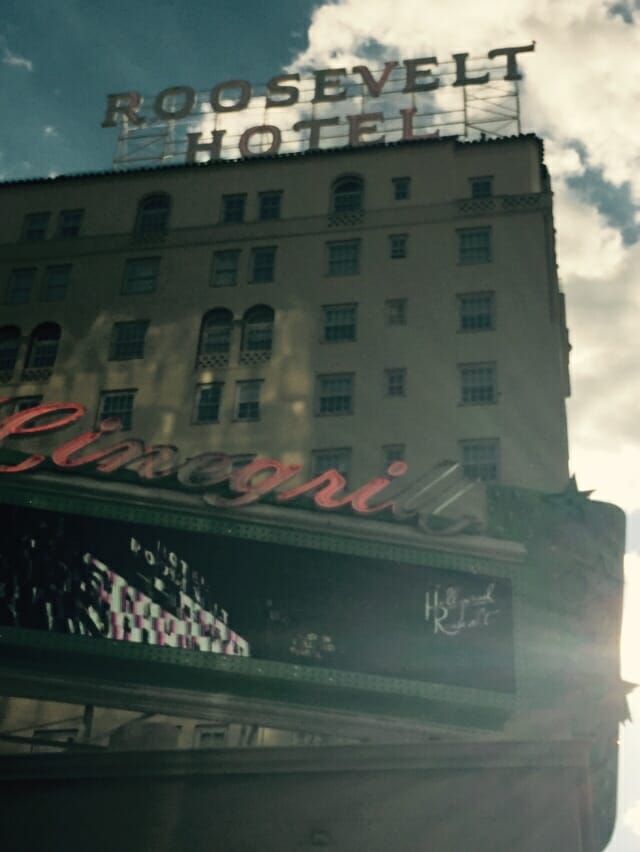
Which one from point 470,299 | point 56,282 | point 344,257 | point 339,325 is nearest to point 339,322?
point 339,325

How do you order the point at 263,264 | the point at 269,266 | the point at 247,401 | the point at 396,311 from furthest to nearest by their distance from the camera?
the point at 263,264 < the point at 269,266 < the point at 396,311 < the point at 247,401

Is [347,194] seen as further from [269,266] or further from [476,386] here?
[476,386]

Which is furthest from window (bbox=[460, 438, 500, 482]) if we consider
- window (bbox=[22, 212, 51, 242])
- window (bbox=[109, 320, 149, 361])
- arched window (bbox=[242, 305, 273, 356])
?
window (bbox=[22, 212, 51, 242])

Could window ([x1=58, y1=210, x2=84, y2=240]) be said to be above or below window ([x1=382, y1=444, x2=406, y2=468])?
above

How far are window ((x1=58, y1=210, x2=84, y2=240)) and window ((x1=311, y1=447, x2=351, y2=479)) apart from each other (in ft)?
64.4

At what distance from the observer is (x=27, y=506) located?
1316 inches

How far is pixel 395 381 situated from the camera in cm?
4594

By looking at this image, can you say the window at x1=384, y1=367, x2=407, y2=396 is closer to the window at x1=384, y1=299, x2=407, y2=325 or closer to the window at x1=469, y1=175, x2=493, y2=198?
the window at x1=384, y1=299, x2=407, y2=325

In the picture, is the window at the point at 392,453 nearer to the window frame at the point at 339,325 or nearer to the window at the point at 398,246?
the window frame at the point at 339,325

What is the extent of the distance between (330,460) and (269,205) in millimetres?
16002

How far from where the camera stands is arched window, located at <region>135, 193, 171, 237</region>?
177 ft

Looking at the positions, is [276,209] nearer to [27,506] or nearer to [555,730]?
[27,506]

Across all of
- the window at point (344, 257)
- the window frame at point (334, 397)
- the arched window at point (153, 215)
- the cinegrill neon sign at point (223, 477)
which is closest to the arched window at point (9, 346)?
the arched window at point (153, 215)

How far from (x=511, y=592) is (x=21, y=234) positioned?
33742mm
